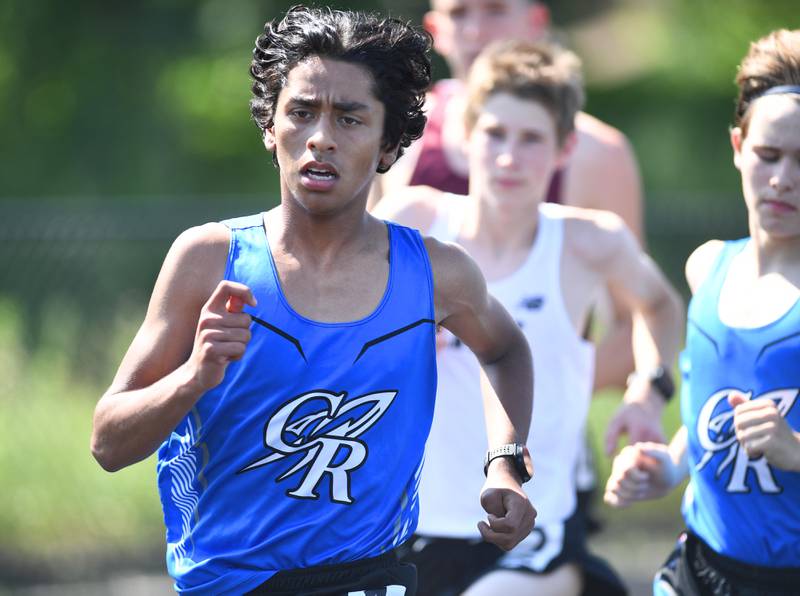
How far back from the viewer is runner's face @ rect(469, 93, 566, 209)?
4.73m

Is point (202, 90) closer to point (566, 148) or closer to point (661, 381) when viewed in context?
point (566, 148)

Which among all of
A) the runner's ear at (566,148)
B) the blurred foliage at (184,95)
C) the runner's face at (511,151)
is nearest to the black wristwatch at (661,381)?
the runner's face at (511,151)

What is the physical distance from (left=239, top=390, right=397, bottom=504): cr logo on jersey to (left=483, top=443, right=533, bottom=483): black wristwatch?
1.02 feet

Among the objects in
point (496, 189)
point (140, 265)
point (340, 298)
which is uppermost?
point (140, 265)

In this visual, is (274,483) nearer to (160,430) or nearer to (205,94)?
(160,430)

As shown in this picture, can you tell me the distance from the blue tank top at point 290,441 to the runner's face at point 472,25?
2468 mm

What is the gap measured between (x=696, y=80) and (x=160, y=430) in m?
16.8

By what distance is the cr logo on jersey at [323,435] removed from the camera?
3.29 m

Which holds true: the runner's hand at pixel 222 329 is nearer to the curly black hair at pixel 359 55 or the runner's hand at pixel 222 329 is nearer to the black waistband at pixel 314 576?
the black waistband at pixel 314 576

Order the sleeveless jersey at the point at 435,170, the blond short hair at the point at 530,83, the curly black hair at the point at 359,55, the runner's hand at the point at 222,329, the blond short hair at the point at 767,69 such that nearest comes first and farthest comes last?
the runner's hand at the point at 222,329, the curly black hair at the point at 359,55, the blond short hair at the point at 767,69, the blond short hair at the point at 530,83, the sleeveless jersey at the point at 435,170

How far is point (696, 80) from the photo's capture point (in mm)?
19062

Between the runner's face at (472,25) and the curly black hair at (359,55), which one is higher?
the runner's face at (472,25)

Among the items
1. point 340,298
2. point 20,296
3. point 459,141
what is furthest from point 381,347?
point 20,296

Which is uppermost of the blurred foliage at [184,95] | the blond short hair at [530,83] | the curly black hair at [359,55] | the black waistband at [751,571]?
the blurred foliage at [184,95]
